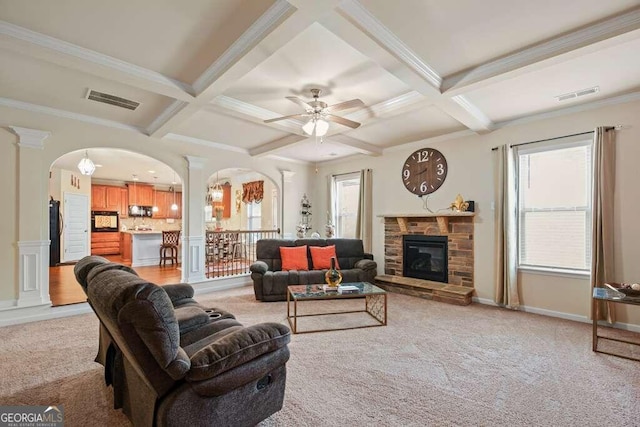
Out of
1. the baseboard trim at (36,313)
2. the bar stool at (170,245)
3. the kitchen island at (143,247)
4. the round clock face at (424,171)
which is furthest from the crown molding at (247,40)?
the kitchen island at (143,247)

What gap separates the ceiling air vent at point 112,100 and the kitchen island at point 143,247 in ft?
16.1

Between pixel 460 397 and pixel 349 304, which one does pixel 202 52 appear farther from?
pixel 349 304

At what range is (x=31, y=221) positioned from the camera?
377 centimetres

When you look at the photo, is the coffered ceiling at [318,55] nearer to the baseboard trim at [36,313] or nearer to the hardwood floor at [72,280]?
the baseboard trim at [36,313]

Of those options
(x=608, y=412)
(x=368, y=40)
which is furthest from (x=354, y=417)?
(x=368, y=40)

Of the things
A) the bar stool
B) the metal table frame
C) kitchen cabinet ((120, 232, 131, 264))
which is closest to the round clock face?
the metal table frame

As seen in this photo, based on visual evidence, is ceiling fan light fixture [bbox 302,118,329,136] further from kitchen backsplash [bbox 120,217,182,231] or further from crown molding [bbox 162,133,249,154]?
kitchen backsplash [bbox 120,217,182,231]

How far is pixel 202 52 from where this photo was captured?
2566 millimetres

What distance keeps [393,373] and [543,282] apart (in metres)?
2.92

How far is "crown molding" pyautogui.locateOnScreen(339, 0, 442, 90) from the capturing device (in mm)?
1993

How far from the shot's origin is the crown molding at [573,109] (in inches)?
134

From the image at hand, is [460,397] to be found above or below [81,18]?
below

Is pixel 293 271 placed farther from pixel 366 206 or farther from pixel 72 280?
pixel 72 280

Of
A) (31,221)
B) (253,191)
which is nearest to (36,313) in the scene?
(31,221)
